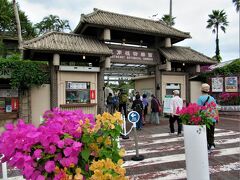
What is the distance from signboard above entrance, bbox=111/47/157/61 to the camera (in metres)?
13.4

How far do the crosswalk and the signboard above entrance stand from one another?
20.8 ft

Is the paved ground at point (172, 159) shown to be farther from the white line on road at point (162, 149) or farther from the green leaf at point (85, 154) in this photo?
the green leaf at point (85, 154)

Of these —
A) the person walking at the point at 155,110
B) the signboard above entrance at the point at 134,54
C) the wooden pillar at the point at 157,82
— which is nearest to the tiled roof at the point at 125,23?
the signboard above entrance at the point at 134,54

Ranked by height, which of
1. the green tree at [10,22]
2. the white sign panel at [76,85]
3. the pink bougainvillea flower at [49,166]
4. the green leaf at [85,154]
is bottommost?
the pink bougainvillea flower at [49,166]

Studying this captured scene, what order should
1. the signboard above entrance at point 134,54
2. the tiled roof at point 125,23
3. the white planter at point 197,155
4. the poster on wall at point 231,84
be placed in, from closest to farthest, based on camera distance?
the white planter at point 197,155
the tiled roof at point 125,23
the signboard above entrance at point 134,54
the poster on wall at point 231,84

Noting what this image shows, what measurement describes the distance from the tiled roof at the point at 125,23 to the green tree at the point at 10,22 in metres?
15.1

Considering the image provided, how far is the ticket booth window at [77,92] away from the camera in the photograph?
39.3 ft

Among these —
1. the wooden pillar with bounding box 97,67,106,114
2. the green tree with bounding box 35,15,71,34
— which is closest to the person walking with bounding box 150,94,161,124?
the wooden pillar with bounding box 97,67,106,114

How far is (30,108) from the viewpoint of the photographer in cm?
1101

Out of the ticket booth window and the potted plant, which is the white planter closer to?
the potted plant

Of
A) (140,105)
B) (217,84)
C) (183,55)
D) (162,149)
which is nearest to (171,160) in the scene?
(162,149)

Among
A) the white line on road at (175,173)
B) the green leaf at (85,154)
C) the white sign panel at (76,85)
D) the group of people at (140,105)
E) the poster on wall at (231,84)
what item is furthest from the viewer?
the poster on wall at (231,84)

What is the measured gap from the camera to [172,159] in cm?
583

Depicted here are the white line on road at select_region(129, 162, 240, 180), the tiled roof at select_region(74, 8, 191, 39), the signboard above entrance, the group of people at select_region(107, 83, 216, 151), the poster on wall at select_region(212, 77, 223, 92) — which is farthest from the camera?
the poster on wall at select_region(212, 77, 223, 92)
